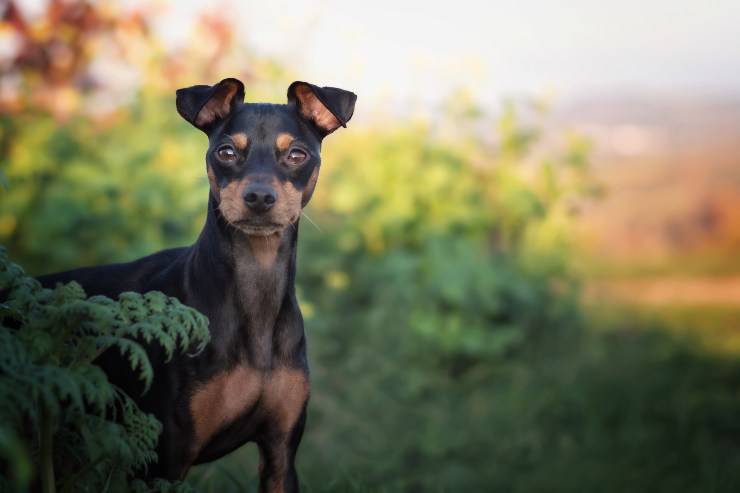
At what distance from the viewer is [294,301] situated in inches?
136

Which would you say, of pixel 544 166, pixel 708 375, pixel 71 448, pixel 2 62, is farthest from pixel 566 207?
pixel 71 448

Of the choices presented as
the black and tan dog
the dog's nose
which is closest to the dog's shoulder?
the black and tan dog

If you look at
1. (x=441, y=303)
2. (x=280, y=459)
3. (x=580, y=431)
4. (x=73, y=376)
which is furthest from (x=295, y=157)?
(x=441, y=303)

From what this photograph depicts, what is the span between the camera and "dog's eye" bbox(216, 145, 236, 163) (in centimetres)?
334

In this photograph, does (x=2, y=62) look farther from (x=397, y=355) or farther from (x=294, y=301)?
(x=294, y=301)

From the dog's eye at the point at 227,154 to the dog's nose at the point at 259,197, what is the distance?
21 centimetres

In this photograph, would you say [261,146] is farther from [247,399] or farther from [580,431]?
[580,431]

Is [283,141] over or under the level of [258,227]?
over

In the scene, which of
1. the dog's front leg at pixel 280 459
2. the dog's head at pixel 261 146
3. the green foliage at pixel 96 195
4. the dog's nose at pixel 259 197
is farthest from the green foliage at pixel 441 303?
the dog's nose at pixel 259 197

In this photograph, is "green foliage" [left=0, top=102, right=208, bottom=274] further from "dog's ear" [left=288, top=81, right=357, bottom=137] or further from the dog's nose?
the dog's nose

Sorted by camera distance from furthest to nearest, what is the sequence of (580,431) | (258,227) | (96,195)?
(96,195) → (580,431) → (258,227)

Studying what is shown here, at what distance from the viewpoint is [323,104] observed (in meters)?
3.50

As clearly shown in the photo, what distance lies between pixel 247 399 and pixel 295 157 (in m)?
0.90

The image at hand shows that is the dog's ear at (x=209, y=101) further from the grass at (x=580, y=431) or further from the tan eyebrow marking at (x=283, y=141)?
the grass at (x=580, y=431)
